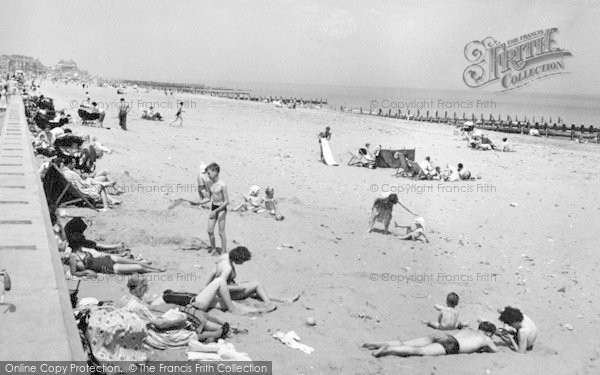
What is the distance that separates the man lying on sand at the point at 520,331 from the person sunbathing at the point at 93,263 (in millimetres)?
4757

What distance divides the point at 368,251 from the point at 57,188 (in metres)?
5.62

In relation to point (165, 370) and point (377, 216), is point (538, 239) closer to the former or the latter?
point (377, 216)

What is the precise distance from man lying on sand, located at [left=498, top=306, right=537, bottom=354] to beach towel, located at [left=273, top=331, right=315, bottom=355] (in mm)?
2525

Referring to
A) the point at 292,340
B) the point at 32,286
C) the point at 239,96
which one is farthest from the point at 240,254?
the point at 239,96

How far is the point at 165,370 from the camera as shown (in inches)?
204

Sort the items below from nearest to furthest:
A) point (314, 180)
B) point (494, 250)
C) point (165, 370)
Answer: point (165, 370) → point (494, 250) → point (314, 180)

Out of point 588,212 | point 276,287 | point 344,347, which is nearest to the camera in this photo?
point 344,347

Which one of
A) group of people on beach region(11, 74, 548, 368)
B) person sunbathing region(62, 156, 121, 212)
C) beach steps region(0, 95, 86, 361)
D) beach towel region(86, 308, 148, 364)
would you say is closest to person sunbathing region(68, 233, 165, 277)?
group of people on beach region(11, 74, 548, 368)

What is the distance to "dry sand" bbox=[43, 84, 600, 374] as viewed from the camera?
6652mm

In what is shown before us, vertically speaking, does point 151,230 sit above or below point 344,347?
above

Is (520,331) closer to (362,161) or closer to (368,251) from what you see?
(368,251)

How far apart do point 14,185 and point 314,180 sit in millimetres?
8751

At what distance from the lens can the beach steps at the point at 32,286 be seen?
4188 mm

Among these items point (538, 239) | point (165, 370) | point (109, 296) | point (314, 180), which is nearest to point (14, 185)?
point (109, 296)
